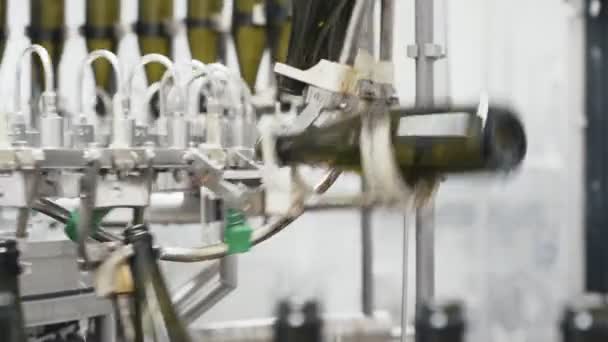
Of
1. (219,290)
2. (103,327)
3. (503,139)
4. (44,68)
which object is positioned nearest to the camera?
(503,139)

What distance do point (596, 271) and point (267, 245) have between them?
63cm

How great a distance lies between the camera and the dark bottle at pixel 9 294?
0.49 metres

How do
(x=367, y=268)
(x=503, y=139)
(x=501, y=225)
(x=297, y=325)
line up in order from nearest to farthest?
1. (x=503, y=139)
2. (x=297, y=325)
3. (x=367, y=268)
4. (x=501, y=225)

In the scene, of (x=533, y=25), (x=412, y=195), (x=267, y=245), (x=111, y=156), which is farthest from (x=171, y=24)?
(x=412, y=195)

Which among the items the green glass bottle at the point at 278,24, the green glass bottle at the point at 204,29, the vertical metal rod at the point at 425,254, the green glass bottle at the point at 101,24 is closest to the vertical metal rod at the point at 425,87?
the vertical metal rod at the point at 425,254

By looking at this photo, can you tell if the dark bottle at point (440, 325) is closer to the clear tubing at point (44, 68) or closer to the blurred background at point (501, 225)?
the clear tubing at point (44, 68)

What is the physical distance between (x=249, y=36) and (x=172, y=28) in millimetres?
109

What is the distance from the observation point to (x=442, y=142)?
370 millimetres

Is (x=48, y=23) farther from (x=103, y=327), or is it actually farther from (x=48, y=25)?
(x=103, y=327)

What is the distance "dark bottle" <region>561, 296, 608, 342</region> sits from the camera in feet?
1.42

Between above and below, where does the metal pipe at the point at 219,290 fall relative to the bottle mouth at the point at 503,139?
below

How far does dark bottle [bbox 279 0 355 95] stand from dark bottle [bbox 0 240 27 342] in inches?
7.6

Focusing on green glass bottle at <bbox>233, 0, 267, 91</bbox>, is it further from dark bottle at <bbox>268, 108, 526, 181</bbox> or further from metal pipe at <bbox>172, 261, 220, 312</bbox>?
dark bottle at <bbox>268, 108, 526, 181</bbox>

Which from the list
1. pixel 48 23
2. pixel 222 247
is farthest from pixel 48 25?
pixel 222 247
